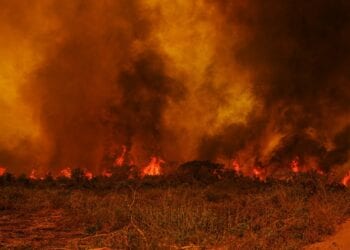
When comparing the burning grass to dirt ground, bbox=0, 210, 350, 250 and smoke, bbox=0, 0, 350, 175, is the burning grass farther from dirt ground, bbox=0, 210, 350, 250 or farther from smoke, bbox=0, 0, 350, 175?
smoke, bbox=0, 0, 350, 175

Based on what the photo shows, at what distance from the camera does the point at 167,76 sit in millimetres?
24031

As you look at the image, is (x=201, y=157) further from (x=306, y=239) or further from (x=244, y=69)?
(x=306, y=239)

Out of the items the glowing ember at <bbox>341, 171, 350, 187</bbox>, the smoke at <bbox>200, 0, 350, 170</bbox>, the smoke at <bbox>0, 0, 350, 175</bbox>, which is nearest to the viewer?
the glowing ember at <bbox>341, 171, 350, 187</bbox>

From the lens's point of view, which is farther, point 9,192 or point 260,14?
point 260,14

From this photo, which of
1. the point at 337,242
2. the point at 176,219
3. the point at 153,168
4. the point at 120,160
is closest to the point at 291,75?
the point at 153,168

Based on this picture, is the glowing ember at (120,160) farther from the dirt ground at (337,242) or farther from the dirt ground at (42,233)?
the dirt ground at (337,242)

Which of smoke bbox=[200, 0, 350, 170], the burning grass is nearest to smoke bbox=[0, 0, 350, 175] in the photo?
smoke bbox=[200, 0, 350, 170]

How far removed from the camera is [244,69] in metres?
24.1

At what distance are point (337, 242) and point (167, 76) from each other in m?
16.9

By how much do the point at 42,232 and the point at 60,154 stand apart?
13770mm

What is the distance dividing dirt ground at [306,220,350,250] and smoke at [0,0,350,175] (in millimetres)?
13887

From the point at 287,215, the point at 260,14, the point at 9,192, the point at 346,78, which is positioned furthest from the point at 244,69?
the point at 287,215

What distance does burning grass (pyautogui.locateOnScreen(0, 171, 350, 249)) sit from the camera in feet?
26.4

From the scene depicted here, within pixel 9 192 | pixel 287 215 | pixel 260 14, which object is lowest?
pixel 287 215
